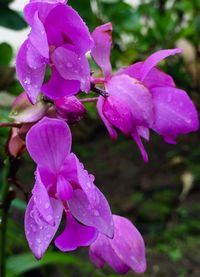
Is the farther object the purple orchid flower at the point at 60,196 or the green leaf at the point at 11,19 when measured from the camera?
the green leaf at the point at 11,19

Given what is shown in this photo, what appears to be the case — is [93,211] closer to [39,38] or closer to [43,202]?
[43,202]

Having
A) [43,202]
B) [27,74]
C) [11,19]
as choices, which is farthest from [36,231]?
[11,19]

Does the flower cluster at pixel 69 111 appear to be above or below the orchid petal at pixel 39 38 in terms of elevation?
below

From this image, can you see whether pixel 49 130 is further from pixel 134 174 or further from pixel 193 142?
pixel 193 142

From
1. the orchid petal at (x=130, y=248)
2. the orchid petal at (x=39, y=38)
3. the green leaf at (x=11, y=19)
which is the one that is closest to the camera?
the orchid petal at (x=39, y=38)

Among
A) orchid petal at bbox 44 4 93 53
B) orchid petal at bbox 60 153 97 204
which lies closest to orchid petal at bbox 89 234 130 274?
orchid petal at bbox 60 153 97 204

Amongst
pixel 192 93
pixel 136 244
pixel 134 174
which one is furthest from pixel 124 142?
pixel 136 244

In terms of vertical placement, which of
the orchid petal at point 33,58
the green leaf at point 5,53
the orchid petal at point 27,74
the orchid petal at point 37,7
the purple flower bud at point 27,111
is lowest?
the green leaf at point 5,53

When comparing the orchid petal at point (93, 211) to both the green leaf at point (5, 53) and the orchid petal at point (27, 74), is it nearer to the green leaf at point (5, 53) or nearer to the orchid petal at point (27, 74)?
the orchid petal at point (27, 74)

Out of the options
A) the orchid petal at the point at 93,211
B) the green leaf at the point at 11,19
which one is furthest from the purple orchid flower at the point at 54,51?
the green leaf at the point at 11,19
